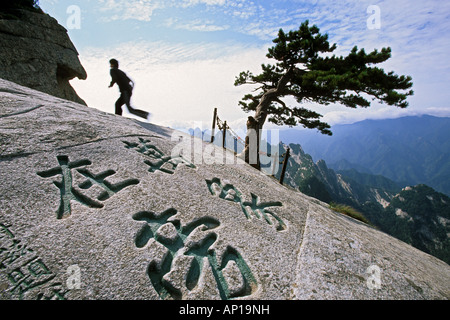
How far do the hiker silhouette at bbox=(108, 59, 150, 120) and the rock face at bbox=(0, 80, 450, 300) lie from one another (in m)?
3.86

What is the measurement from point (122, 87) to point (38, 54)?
20.7ft

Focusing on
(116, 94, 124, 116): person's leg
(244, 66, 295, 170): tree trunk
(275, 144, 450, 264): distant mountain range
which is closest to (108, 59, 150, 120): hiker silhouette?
(116, 94, 124, 116): person's leg

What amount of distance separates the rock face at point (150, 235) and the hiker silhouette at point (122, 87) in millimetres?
3856

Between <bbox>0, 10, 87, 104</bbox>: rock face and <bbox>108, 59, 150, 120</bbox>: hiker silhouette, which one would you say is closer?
<bbox>108, 59, 150, 120</bbox>: hiker silhouette

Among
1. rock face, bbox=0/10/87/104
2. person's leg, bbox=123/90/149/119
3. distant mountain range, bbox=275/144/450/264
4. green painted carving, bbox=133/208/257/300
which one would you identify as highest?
rock face, bbox=0/10/87/104

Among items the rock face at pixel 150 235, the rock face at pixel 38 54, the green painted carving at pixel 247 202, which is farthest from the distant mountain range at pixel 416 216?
the rock face at pixel 150 235

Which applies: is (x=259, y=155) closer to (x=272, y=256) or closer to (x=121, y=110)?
(x=121, y=110)

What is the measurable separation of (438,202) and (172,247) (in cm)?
→ 11358

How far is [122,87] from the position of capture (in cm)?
806

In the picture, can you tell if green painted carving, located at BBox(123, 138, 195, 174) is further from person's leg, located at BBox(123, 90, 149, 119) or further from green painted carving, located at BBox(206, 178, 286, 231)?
person's leg, located at BBox(123, 90, 149, 119)

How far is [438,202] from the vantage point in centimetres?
8531

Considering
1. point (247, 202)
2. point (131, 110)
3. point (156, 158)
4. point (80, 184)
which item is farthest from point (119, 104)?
point (247, 202)

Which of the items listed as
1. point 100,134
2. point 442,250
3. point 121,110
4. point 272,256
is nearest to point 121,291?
point 272,256

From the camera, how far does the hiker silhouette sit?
7809 millimetres
